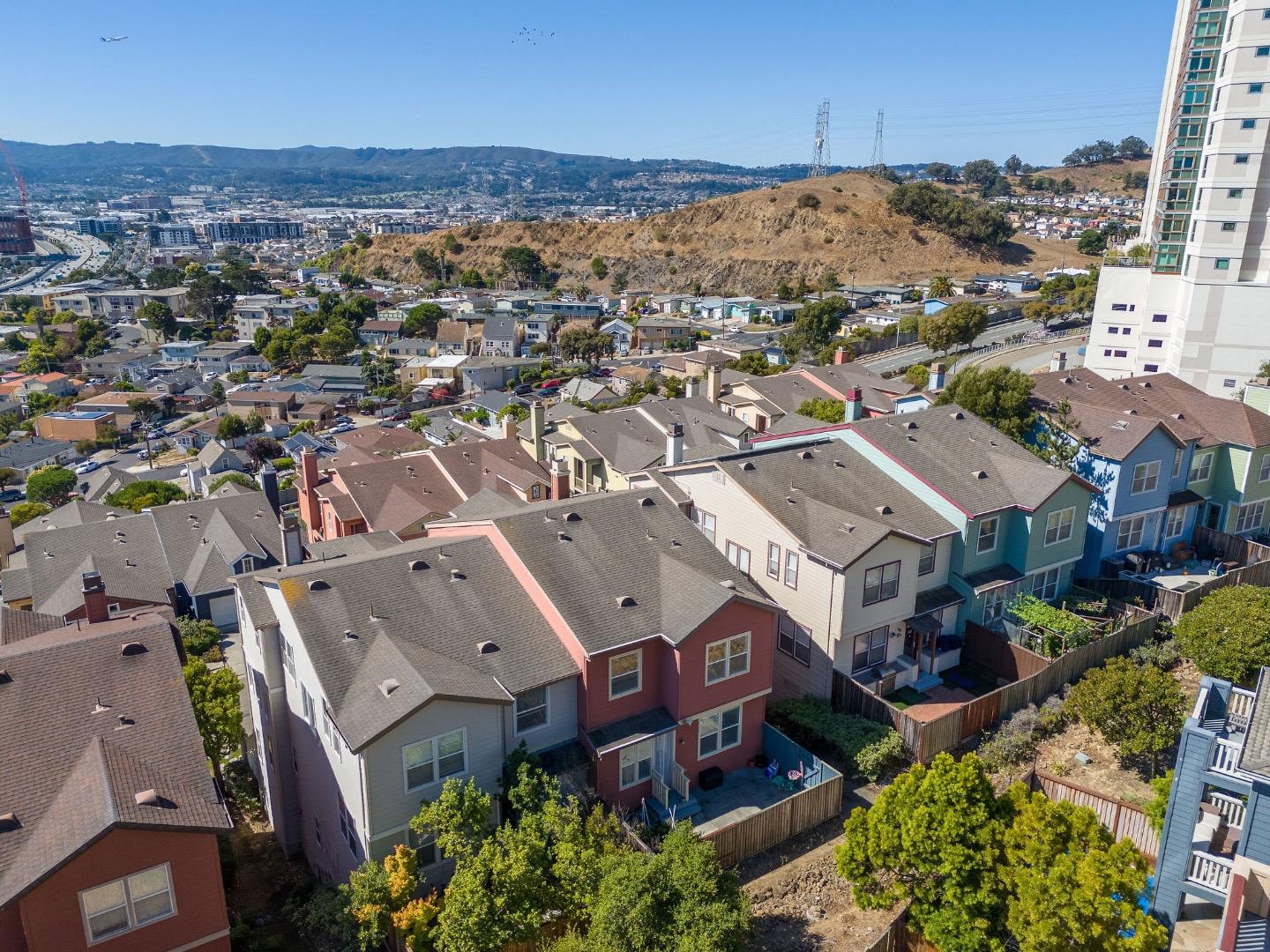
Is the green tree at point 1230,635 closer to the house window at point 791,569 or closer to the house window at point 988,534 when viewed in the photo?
the house window at point 988,534

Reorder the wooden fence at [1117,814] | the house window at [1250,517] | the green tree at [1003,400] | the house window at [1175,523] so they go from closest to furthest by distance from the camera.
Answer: the wooden fence at [1117,814] < the house window at [1175,523] < the green tree at [1003,400] < the house window at [1250,517]

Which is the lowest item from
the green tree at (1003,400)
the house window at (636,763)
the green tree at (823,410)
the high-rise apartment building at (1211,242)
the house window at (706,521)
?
the house window at (636,763)

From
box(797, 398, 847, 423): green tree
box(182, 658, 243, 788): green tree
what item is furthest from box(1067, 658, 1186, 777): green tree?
box(797, 398, 847, 423): green tree

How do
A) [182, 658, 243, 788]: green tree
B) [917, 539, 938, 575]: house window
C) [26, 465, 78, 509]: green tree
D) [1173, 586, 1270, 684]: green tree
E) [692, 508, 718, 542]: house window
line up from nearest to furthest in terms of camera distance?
[182, 658, 243, 788]: green tree → [1173, 586, 1270, 684]: green tree → [917, 539, 938, 575]: house window → [692, 508, 718, 542]: house window → [26, 465, 78, 509]: green tree

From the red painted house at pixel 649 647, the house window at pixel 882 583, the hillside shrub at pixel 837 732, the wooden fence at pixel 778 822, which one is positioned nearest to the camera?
the wooden fence at pixel 778 822

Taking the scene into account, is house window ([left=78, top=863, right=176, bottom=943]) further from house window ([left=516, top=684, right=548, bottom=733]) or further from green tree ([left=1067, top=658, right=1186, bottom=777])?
green tree ([left=1067, top=658, right=1186, bottom=777])

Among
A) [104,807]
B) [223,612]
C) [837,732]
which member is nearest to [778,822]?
[837,732]

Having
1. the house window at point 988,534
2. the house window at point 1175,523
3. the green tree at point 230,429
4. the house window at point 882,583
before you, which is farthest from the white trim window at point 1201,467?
the green tree at point 230,429
